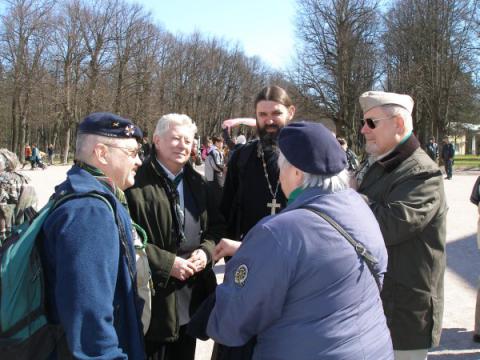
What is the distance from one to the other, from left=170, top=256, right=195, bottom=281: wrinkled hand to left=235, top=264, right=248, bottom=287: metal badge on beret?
1120mm

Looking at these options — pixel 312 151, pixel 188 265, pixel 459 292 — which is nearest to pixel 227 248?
pixel 188 265

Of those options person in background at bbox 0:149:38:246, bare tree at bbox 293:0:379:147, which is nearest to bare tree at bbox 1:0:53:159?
bare tree at bbox 293:0:379:147

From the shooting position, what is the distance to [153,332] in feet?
9.19

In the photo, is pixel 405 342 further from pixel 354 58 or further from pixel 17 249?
pixel 354 58

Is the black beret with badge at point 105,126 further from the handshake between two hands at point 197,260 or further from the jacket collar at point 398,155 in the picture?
the jacket collar at point 398,155

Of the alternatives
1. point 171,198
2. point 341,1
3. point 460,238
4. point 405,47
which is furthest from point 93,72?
point 171,198

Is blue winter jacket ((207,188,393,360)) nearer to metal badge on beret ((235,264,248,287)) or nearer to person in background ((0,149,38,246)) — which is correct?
metal badge on beret ((235,264,248,287))

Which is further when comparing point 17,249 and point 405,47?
point 405,47

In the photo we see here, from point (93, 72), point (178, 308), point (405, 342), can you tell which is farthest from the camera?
point (93, 72)

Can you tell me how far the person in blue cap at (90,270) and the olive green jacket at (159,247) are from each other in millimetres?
686

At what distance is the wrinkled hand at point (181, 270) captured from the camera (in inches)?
110

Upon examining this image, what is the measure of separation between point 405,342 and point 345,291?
132 cm

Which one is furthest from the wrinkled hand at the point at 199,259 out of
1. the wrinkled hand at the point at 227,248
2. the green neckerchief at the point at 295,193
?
the green neckerchief at the point at 295,193

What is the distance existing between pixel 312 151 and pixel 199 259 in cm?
141
